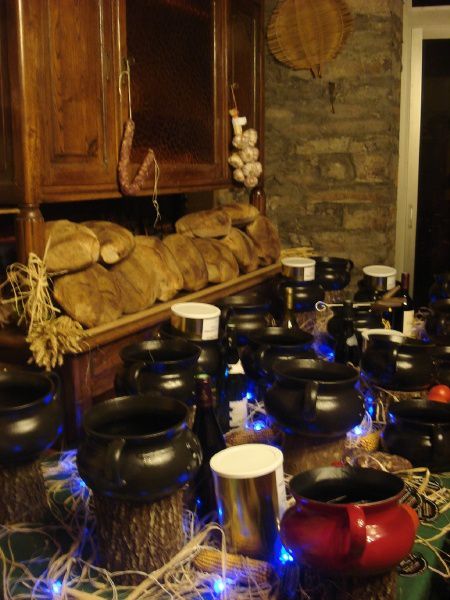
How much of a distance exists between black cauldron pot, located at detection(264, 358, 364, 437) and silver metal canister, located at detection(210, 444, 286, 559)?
182 millimetres

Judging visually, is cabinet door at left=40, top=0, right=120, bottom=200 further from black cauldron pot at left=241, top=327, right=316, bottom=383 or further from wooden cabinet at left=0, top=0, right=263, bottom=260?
black cauldron pot at left=241, top=327, right=316, bottom=383

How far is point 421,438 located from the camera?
1541mm

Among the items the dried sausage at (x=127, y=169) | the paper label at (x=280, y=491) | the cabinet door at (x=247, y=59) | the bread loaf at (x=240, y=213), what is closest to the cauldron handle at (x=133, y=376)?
the paper label at (x=280, y=491)

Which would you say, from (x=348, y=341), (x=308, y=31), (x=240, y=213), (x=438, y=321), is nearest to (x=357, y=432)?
(x=348, y=341)

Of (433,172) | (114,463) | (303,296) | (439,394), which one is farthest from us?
(433,172)

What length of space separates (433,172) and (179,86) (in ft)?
6.60

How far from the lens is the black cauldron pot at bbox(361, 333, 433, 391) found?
1763mm

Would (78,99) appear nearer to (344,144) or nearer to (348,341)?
(348,341)

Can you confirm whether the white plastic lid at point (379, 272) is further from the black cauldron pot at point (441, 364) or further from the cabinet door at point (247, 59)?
the black cauldron pot at point (441, 364)

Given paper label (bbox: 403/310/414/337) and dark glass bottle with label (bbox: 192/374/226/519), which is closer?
dark glass bottle with label (bbox: 192/374/226/519)

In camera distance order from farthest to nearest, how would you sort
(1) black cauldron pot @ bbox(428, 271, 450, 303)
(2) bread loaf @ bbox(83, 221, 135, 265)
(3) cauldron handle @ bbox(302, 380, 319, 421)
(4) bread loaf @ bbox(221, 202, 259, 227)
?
1. (4) bread loaf @ bbox(221, 202, 259, 227)
2. (1) black cauldron pot @ bbox(428, 271, 450, 303)
3. (2) bread loaf @ bbox(83, 221, 135, 265)
4. (3) cauldron handle @ bbox(302, 380, 319, 421)

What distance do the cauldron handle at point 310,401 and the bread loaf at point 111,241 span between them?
1081 millimetres

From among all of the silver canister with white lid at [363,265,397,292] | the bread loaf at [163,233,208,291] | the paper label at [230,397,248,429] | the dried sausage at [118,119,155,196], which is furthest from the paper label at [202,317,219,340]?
the silver canister with white lid at [363,265,397,292]

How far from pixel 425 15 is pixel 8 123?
2.87 meters
